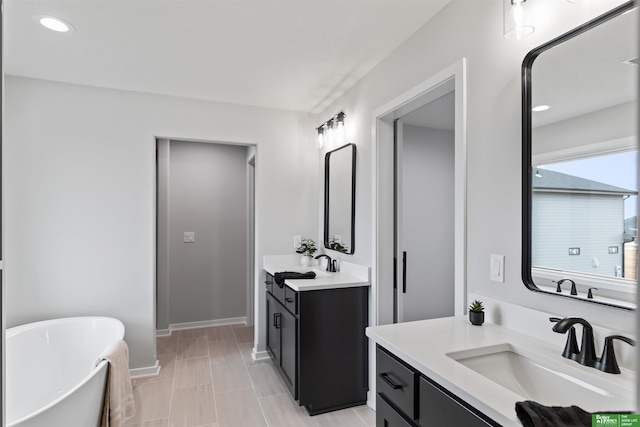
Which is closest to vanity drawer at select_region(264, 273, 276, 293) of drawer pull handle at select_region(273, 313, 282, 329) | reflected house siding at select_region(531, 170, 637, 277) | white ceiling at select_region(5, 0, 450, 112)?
drawer pull handle at select_region(273, 313, 282, 329)

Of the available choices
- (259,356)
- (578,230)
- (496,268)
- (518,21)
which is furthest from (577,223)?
(259,356)

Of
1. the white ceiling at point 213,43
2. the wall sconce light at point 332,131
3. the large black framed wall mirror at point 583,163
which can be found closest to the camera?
the large black framed wall mirror at point 583,163

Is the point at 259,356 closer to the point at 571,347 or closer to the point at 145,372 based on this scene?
the point at 145,372

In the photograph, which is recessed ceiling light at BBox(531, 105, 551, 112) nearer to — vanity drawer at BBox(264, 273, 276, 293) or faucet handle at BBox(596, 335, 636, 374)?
faucet handle at BBox(596, 335, 636, 374)

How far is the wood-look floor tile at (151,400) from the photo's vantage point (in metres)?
2.32

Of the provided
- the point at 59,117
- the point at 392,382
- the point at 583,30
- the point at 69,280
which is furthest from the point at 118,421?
the point at 583,30

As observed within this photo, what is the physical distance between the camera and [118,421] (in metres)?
1.94

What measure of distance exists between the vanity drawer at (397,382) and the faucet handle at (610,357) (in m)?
0.54

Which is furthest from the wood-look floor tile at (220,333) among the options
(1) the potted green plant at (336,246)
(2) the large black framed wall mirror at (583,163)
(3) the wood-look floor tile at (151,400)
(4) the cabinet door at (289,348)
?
(2) the large black framed wall mirror at (583,163)

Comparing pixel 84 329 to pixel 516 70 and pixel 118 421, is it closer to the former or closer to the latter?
pixel 118 421

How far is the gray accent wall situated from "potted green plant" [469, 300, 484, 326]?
336cm

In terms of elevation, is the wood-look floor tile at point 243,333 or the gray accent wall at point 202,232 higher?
the gray accent wall at point 202,232

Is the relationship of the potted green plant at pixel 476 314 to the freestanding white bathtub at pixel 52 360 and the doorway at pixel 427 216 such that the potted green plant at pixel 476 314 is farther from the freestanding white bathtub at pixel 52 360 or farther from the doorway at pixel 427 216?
the freestanding white bathtub at pixel 52 360

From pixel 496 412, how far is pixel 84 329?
9.44 ft
